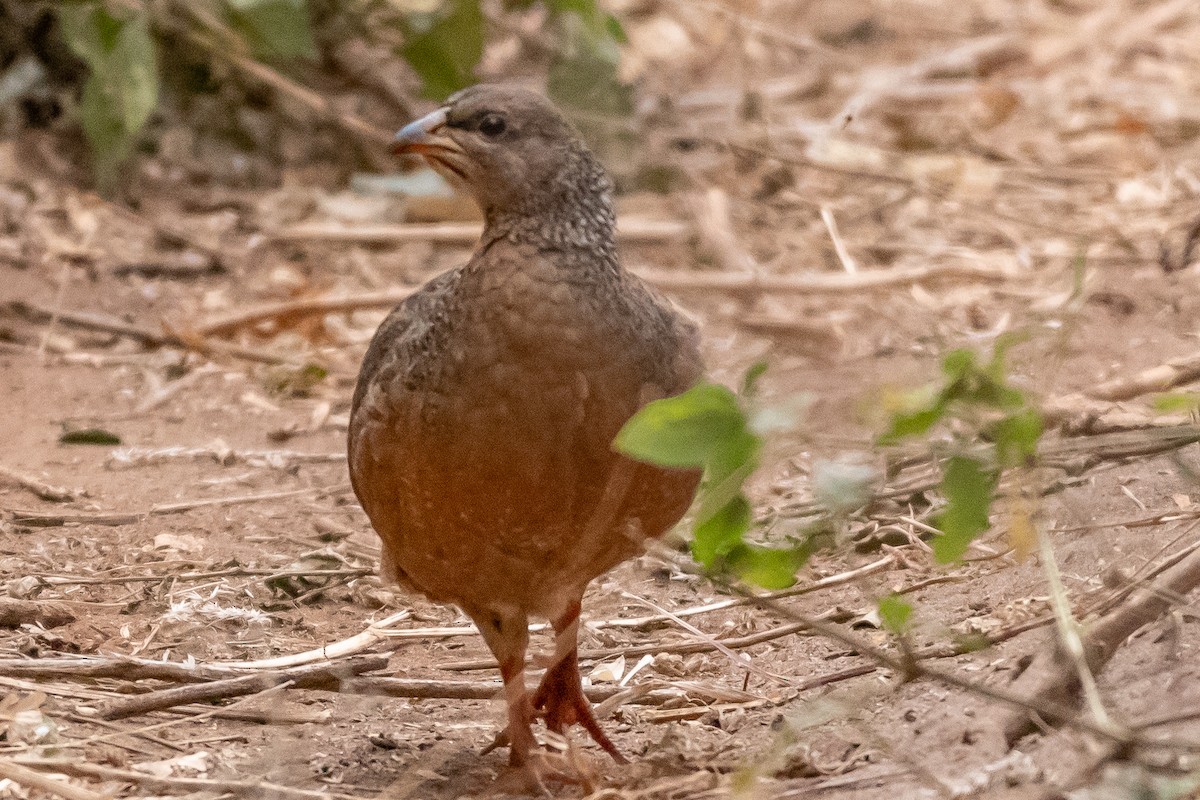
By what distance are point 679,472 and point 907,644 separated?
2.57 feet

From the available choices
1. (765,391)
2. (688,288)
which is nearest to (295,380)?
(688,288)

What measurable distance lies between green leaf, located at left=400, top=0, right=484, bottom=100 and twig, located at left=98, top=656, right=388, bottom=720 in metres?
3.30

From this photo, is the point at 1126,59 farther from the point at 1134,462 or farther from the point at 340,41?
the point at 1134,462

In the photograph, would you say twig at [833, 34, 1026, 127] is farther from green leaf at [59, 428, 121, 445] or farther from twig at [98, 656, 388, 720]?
twig at [98, 656, 388, 720]

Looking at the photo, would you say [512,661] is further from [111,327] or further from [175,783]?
[111,327]

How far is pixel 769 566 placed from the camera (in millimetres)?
2682

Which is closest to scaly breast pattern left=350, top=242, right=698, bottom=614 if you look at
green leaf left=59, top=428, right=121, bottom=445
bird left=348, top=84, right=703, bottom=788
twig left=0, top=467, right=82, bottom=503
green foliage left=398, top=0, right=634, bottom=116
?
bird left=348, top=84, right=703, bottom=788

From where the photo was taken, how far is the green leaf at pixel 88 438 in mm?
5145

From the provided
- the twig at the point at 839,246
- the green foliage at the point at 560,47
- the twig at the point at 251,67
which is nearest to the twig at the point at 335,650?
the green foliage at the point at 560,47

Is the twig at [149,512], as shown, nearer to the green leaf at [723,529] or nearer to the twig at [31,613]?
the twig at [31,613]

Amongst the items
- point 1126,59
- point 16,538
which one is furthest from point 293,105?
point 1126,59

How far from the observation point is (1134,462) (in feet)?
13.5

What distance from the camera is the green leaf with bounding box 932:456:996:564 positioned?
2463mm

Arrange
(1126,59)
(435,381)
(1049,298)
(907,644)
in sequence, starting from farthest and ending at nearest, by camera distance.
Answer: (1126,59) < (1049,298) < (435,381) < (907,644)
